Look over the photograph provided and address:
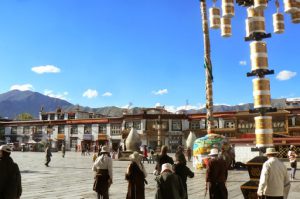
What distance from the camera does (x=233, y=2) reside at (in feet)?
27.9

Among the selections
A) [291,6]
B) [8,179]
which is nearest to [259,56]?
[291,6]

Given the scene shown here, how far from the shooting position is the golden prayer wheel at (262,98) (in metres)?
7.85

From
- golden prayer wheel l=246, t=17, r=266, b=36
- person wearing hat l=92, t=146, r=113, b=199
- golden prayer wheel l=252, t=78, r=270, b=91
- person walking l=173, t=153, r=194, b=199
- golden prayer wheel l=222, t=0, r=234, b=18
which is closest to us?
golden prayer wheel l=252, t=78, r=270, b=91

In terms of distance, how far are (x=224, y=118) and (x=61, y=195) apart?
1887 inches

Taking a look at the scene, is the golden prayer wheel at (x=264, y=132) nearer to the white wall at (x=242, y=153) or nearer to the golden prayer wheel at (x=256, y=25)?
the golden prayer wheel at (x=256, y=25)

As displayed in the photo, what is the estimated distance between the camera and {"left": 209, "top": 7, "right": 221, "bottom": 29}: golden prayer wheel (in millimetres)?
9031

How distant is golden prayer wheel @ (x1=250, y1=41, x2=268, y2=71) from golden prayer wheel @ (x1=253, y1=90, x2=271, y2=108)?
0.56 m

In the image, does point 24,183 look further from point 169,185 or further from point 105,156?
point 169,185

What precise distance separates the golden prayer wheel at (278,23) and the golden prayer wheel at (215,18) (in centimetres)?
138

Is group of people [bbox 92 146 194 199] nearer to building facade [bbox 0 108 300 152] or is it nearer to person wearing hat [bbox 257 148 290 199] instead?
person wearing hat [bbox 257 148 290 199]

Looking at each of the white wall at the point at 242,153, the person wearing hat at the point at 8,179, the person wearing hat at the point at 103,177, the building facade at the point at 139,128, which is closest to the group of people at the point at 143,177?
the person wearing hat at the point at 103,177

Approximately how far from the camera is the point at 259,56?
8008mm

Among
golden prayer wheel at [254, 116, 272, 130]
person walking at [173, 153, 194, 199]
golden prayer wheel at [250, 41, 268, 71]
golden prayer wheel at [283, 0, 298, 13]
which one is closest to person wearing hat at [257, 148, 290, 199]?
golden prayer wheel at [254, 116, 272, 130]

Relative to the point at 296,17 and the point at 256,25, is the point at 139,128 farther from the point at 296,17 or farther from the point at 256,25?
the point at 256,25
